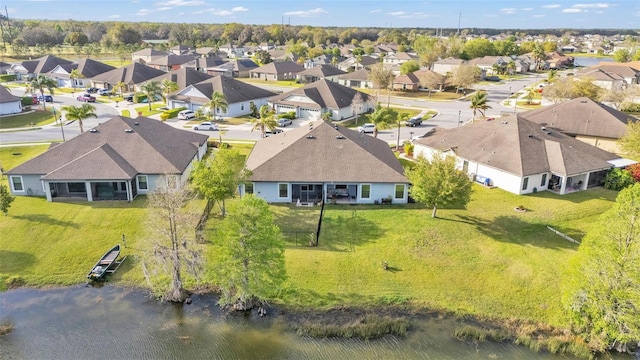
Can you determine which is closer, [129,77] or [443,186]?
[443,186]

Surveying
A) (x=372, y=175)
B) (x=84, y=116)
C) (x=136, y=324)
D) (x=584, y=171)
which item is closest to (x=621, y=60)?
(x=584, y=171)

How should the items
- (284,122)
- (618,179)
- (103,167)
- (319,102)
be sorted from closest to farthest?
1. (103,167)
2. (618,179)
3. (284,122)
4. (319,102)

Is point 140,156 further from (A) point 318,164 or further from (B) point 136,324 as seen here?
(B) point 136,324

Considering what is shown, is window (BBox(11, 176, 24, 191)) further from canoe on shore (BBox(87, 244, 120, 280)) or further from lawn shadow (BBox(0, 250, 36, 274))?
canoe on shore (BBox(87, 244, 120, 280))

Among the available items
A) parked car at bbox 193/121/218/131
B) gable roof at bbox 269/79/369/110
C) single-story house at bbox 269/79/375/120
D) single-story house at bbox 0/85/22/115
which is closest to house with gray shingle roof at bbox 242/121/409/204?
parked car at bbox 193/121/218/131

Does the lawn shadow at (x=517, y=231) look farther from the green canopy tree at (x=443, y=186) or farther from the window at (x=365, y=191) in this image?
the window at (x=365, y=191)

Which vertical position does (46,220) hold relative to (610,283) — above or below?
below

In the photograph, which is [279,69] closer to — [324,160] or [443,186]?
[324,160]

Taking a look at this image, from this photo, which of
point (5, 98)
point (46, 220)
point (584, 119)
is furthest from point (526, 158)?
point (5, 98)
